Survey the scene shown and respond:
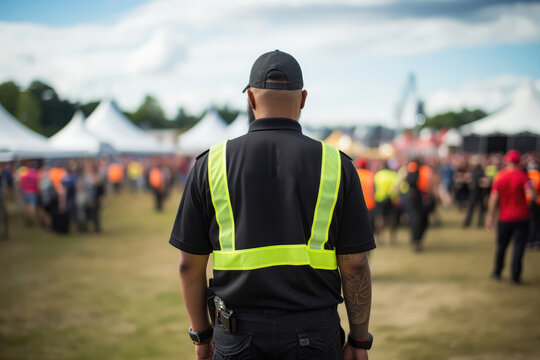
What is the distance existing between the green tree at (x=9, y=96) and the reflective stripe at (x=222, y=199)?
212 ft

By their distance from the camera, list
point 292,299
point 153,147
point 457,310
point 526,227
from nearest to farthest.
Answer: point 292,299 → point 457,310 → point 526,227 → point 153,147

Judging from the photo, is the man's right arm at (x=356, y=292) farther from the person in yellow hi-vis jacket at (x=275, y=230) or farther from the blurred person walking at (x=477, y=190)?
the blurred person walking at (x=477, y=190)

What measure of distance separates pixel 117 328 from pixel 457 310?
4.47 metres

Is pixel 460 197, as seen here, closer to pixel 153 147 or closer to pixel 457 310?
pixel 457 310

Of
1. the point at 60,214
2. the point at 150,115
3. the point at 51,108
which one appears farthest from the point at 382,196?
the point at 150,115

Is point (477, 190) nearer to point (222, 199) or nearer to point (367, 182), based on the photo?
point (367, 182)

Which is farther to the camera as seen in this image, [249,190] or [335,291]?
[335,291]

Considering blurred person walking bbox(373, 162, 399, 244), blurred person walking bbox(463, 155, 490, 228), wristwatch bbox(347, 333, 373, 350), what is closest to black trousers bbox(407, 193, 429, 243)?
blurred person walking bbox(373, 162, 399, 244)

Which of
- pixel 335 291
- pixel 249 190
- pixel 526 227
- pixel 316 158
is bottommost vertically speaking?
pixel 526 227

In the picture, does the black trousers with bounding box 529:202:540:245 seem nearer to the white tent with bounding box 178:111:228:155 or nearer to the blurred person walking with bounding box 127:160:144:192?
A: the white tent with bounding box 178:111:228:155

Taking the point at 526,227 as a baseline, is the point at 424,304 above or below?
below

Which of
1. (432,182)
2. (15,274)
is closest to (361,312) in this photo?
(15,274)

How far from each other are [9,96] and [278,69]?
68625mm

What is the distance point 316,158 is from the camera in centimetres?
176
